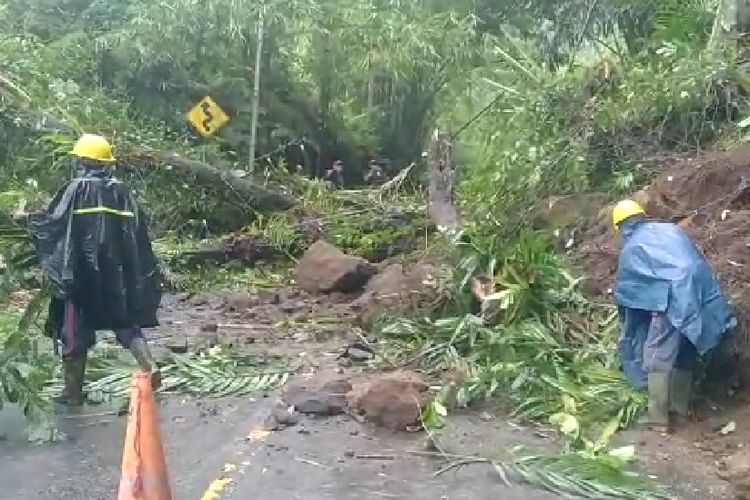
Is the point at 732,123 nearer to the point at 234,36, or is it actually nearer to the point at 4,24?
the point at 234,36

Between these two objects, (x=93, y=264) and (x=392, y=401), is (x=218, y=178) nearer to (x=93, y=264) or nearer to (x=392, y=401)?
(x=93, y=264)

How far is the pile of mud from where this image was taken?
301 inches

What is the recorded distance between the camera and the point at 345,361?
8180 millimetres

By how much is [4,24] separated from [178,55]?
8.67ft

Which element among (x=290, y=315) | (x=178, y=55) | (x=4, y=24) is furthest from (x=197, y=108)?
(x=290, y=315)

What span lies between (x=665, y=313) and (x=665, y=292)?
0.12m

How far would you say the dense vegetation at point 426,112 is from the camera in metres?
7.79

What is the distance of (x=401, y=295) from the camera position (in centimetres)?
911

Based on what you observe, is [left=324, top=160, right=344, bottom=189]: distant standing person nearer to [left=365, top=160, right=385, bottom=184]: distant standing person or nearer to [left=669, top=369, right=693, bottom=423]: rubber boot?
[left=365, top=160, right=385, bottom=184]: distant standing person

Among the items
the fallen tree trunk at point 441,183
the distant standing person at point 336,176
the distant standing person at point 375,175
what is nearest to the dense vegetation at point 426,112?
the fallen tree trunk at point 441,183

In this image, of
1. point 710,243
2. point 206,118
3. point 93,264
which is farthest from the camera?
point 206,118

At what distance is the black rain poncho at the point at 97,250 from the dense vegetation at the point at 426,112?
0.48m

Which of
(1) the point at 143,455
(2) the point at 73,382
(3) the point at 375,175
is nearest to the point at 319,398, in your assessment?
(2) the point at 73,382

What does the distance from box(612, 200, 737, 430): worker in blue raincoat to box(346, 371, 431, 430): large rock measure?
53.2 inches
